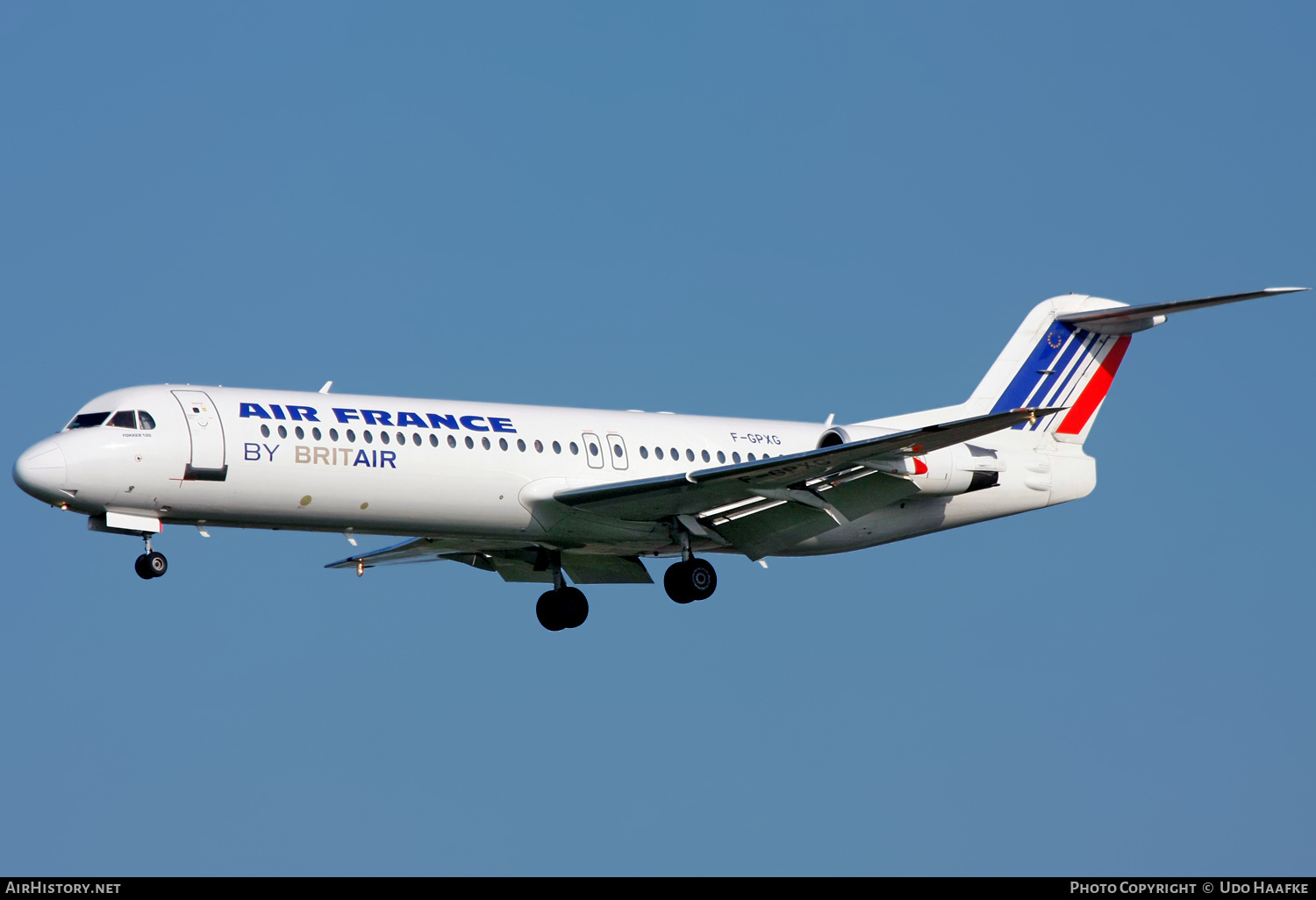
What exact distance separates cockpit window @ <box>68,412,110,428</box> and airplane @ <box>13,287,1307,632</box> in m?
0.03

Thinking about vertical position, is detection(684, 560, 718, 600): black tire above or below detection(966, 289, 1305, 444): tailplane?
below

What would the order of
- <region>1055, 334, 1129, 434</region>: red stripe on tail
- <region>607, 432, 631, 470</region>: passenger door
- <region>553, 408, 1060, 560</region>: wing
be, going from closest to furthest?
1. <region>553, 408, 1060, 560</region>: wing
2. <region>607, 432, 631, 470</region>: passenger door
3. <region>1055, 334, 1129, 434</region>: red stripe on tail

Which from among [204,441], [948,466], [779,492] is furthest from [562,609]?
[204,441]

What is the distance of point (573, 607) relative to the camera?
32.0 meters

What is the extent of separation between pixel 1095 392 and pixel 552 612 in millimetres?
10734

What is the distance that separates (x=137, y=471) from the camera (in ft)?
85.3

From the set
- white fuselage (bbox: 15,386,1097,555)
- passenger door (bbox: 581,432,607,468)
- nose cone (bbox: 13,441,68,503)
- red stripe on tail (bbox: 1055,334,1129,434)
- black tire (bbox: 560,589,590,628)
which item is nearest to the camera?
nose cone (bbox: 13,441,68,503)

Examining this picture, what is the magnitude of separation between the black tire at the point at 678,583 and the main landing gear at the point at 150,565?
8.17 m

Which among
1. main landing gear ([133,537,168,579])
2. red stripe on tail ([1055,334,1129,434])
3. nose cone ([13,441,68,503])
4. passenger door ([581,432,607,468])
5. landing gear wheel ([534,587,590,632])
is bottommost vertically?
main landing gear ([133,537,168,579])

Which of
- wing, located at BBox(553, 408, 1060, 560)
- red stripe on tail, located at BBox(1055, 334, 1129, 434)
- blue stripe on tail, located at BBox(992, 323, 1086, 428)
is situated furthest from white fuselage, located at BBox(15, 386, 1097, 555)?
red stripe on tail, located at BBox(1055, 334, 1129, 434)

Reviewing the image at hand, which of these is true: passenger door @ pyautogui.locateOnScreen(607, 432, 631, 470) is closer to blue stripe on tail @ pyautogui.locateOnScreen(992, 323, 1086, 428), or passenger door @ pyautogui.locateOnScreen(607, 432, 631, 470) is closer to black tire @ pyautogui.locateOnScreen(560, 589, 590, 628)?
black tire @ pyautogui.locateOnScreen(560, 589, 590, 628)

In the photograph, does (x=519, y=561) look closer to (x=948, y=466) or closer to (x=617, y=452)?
(x=617, y=452)

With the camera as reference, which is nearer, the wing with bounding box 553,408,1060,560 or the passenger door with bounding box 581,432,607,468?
the wing with bounding box 553,408,1060,560

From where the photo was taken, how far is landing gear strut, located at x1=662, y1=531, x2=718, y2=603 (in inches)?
1178
